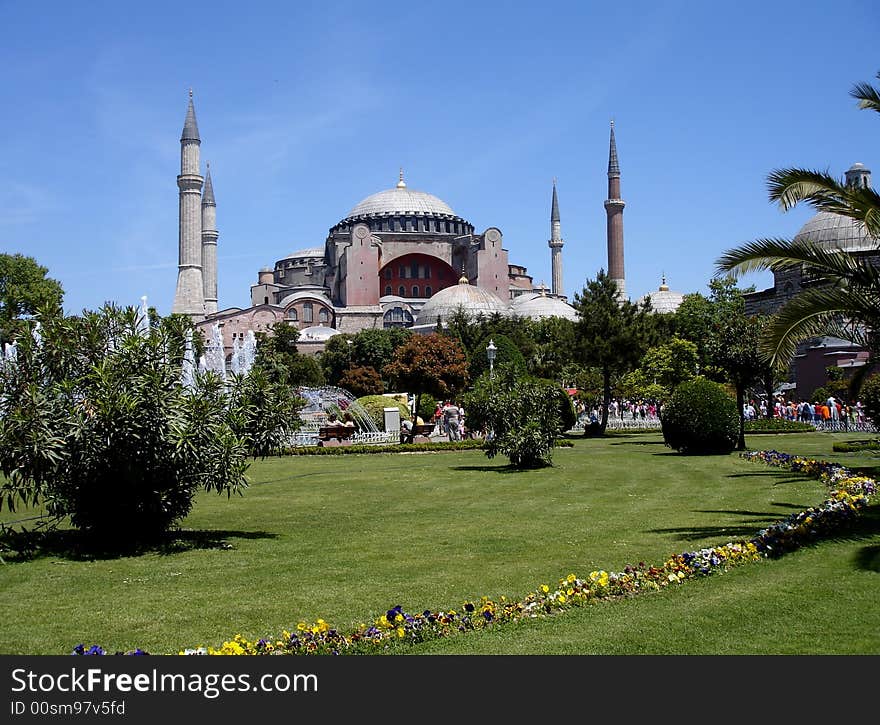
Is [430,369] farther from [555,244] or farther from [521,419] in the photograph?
[555,244]

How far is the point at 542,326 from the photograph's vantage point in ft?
172

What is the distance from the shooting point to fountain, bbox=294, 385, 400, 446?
22989 millimetres

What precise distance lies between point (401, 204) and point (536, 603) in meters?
76.0

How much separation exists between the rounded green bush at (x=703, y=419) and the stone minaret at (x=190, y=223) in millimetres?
44453

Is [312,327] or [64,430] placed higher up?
[312,327]

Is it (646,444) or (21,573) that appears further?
(646,444)

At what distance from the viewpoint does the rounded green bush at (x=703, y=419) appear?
16.3 meters

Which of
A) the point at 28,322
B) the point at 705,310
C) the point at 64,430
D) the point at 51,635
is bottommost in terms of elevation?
the point at 51,635

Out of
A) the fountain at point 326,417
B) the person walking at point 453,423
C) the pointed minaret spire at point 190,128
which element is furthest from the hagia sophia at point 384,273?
the person walking at point 453,423

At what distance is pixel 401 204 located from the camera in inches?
3130

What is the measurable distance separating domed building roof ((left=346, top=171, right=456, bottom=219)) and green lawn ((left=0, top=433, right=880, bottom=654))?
68.7 m

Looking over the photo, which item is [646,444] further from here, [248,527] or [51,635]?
[51,635]
